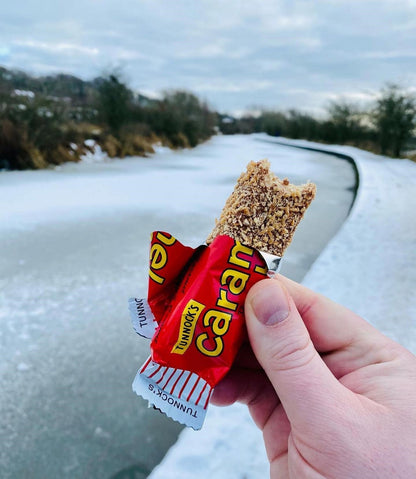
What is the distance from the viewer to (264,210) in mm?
976

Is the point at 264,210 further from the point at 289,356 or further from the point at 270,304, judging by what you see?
the point at 289,356

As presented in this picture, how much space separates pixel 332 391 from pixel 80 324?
6.44 ft

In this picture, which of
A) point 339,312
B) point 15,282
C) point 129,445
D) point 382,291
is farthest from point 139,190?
point 339,312

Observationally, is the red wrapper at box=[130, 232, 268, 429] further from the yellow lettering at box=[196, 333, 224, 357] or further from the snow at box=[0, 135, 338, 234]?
the snow at box=[0, 135, 338, 234]

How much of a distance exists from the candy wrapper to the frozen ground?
32.3 inches

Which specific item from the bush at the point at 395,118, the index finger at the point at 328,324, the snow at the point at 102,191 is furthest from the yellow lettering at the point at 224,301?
the bush at the point at 395,118

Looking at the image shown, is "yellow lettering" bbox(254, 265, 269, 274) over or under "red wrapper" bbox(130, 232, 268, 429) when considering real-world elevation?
over

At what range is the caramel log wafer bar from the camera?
0.95 m

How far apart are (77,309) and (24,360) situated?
565 millimetres

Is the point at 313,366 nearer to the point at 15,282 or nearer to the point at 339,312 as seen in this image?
the point at 339,312

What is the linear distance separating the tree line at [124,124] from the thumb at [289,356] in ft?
27.4

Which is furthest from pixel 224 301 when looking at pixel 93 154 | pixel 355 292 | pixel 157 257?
pixel 93 154

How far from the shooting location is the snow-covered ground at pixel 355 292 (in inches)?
58.4

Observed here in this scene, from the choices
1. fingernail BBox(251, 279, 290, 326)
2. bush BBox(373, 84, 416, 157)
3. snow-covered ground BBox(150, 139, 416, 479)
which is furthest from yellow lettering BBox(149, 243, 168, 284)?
bush BBox(373, 84, 416, 157)
